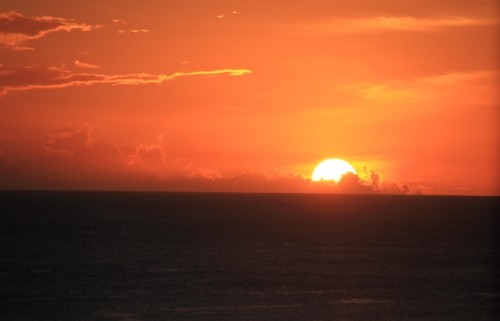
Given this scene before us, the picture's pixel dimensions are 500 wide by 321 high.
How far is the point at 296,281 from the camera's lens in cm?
6775

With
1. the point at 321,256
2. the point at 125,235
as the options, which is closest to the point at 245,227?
the point at 125,235

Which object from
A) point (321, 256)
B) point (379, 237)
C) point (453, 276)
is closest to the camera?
point (453, 276)

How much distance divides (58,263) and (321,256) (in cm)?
3298

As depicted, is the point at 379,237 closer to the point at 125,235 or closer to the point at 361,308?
the point at 125,235

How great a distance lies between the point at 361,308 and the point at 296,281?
16.3 meters

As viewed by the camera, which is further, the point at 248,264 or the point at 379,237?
the point at 379,237

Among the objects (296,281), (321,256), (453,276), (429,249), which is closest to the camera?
(296,281)

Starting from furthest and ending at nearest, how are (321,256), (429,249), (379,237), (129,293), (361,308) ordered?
(379,237), (429,249), (321,256), (129,293), (361,308)

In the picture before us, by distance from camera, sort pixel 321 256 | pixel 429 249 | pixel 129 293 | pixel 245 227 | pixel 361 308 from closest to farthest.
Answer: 1. pixel 361 308
2. pixel 129 293
3. pixel 321 256
4. pixel 429 249
5. pixel 245 227

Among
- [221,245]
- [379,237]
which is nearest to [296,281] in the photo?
[221,245]

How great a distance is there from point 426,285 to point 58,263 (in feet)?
141

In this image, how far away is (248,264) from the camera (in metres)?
82.9

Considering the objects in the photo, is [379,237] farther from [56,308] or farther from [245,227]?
[56,308]

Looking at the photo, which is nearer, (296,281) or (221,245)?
(296,281)
